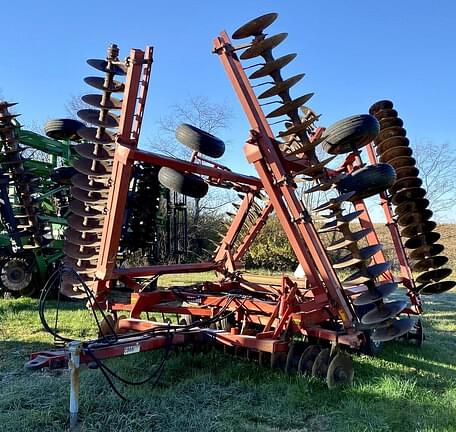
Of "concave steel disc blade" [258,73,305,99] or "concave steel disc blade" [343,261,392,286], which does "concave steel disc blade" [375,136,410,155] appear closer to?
"concave steel disc blade" [258,73,305,99]

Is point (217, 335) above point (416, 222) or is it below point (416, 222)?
below

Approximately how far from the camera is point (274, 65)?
12.8ft

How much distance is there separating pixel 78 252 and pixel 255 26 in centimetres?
276

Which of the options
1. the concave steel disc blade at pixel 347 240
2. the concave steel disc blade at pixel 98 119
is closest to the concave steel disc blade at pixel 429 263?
the concave steel disc blade at pixel 347 240

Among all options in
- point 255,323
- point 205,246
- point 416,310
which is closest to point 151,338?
point 255,323

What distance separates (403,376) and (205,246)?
41.9 ft

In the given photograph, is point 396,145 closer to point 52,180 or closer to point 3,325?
point 3,325

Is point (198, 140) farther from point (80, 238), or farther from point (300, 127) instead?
point (80, 238)

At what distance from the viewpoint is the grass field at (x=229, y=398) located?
10.2ft

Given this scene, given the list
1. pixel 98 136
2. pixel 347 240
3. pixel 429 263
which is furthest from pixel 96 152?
pixel 429 263

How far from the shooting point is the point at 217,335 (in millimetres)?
3957

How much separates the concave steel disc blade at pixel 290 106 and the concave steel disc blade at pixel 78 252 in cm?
227

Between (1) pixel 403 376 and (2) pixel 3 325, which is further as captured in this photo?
(2) pixel 3 325

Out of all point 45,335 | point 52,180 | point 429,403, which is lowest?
point 429,403
